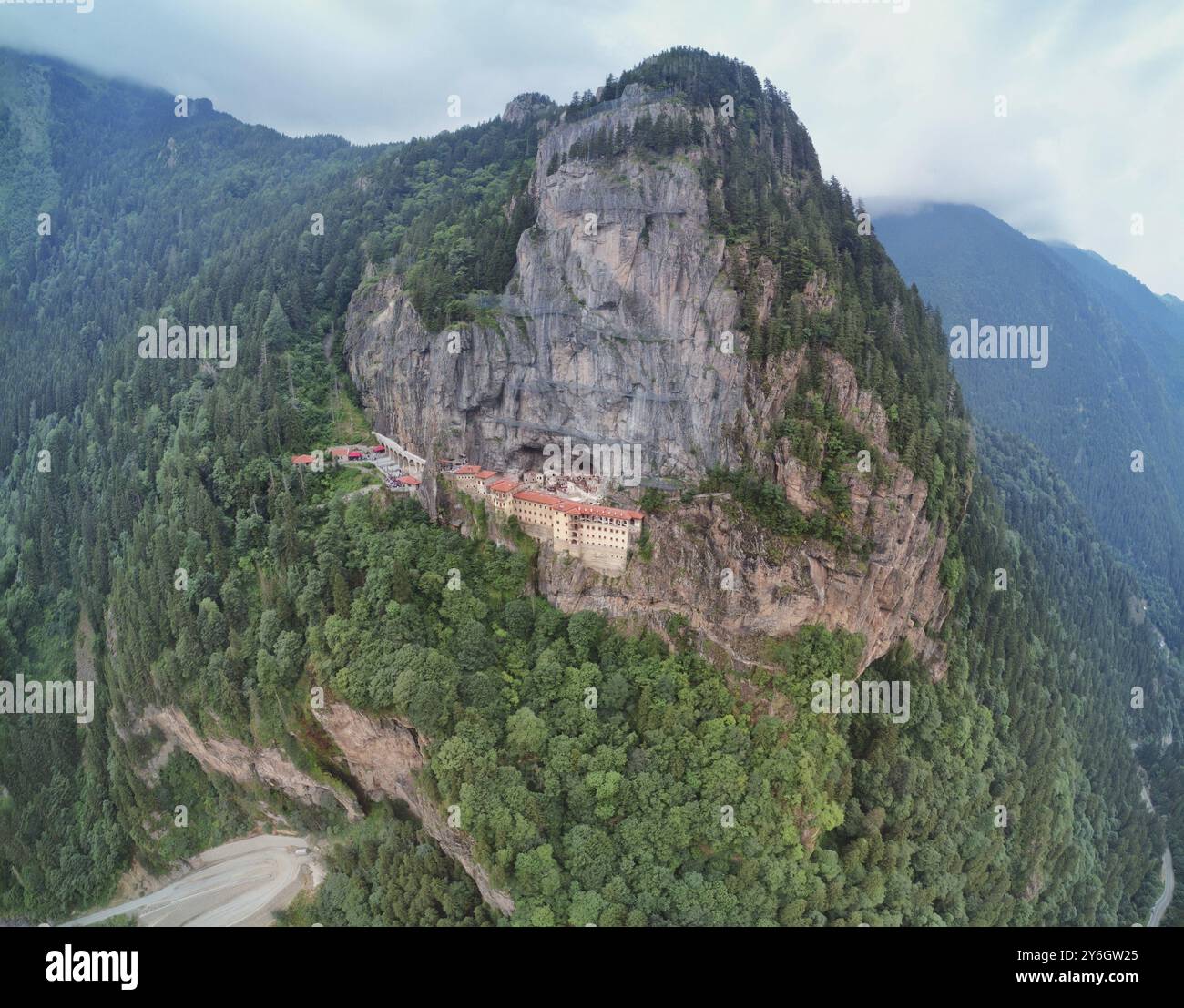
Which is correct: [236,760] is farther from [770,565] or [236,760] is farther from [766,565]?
[770,565]

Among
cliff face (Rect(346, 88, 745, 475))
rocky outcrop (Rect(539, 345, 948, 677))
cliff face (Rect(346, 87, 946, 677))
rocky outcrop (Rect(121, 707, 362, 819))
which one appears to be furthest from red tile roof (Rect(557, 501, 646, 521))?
rocky outcrop (Rect(121, 707, 362, 819))

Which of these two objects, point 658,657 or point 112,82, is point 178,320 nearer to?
point 658,657

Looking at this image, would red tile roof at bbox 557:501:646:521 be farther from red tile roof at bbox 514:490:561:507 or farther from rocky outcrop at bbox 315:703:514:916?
rocky outcrop at bbox 315:703:514:916

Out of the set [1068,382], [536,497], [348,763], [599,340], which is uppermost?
[1068,382]

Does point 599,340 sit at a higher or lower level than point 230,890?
higher

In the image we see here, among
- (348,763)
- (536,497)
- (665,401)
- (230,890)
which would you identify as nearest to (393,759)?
(348,763)

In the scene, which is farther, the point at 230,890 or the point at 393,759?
the point at 230,890
